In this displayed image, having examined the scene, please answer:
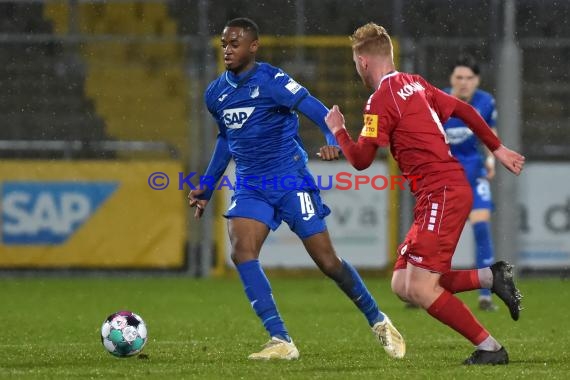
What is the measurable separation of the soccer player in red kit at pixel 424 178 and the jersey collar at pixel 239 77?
0.90 meters

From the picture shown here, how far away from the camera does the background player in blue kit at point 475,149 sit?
34.7ft

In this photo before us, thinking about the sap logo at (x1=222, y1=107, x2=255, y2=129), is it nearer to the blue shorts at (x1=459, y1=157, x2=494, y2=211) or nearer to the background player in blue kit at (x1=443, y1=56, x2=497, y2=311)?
the background player in blue kit at (x1=443, y1=56, x2=497, y2=311)

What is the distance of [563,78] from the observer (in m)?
17.5

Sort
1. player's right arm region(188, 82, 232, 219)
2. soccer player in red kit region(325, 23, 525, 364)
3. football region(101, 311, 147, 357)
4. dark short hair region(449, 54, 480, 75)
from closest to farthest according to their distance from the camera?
soccer player in red kit region(325, 23, 525, 364), football region(101, 311, 147, 357), player's right arm region(188, 82, 232, 219), dark short hair region(449, 54, 480, 75)

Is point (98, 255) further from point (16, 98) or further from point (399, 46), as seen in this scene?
point (399, 46)

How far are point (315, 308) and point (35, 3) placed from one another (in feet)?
23.4

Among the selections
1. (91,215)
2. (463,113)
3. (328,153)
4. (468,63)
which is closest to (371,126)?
(328,153)

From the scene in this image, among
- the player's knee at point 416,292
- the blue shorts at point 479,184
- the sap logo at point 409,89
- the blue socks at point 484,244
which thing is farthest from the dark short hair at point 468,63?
the player's knee at point 416,292

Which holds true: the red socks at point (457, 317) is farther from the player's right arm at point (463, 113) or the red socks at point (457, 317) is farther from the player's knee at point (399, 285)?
the player's right arm at point (463, 113)

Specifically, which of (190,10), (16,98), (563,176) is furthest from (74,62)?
(563,176)

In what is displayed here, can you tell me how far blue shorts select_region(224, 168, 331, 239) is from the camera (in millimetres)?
7328

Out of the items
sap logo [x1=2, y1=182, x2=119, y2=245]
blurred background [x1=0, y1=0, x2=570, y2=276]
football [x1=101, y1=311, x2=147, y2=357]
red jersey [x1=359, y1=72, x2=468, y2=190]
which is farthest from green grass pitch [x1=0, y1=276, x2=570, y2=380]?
red jersey [x1=359, y1=72, x2=468, y2=190]

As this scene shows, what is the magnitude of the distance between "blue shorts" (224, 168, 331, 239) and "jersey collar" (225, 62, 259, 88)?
0.63 metres

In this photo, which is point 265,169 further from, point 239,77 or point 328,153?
point 328,153
